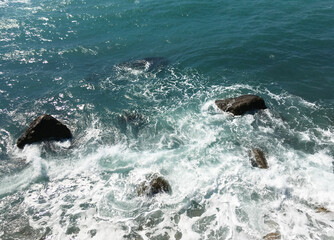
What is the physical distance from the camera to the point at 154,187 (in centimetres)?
1352

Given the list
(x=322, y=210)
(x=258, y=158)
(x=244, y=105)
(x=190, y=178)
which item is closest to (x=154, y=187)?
(x=190, y=178)

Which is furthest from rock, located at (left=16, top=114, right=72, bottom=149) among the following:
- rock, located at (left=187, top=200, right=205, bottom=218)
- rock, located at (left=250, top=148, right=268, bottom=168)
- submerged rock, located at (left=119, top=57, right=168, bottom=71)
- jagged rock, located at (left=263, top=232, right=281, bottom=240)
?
jagged rock, located at (left=263, top=232, right=281, bottom=240)

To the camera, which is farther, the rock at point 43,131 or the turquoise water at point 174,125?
the rock at point 43,131

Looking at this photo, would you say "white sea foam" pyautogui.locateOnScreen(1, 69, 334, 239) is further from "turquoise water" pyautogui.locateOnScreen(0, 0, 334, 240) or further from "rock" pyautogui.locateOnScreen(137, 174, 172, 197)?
"rock" pyautogui.locateOnScreen(137, 174, 172, 197)

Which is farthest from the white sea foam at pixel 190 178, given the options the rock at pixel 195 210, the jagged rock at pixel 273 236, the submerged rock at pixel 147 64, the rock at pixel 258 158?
the submerged rock at pixel 147 64

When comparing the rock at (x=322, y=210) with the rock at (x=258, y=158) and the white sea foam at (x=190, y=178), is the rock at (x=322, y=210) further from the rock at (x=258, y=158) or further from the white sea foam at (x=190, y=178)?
the rock at (x=258, y=158)

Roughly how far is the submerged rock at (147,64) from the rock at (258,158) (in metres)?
13.7

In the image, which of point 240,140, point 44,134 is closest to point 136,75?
point 44,134

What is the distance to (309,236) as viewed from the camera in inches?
440

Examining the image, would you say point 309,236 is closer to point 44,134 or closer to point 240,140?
point 240,140

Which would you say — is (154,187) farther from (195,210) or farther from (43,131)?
(43,131)

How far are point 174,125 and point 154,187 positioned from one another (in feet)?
19.5

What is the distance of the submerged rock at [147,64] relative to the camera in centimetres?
2500

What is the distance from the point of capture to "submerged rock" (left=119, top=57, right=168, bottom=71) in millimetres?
25000
